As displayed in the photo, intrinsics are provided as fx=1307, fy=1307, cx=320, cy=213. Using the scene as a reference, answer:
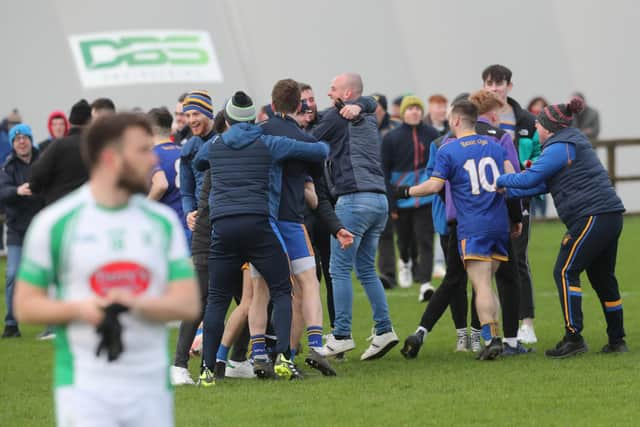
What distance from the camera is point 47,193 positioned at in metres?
8.76

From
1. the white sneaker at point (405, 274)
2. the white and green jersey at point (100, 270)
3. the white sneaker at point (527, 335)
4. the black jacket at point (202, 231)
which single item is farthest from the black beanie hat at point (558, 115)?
the white sneaker at point (405, 274)

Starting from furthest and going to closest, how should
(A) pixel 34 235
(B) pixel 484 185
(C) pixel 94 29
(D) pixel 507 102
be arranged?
(C) pixel 94 29 → (D) pixel 507 102 → (B) pixel 484 185 → (A) pixel 34 235

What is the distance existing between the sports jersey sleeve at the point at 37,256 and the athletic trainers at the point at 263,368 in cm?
417

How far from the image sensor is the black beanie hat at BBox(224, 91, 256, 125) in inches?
292

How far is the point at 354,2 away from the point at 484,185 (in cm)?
1349

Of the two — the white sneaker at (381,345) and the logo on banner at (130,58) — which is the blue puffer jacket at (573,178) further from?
the logo on banner at (130,58)

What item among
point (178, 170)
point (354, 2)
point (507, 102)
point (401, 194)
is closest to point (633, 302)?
point (507, 102)

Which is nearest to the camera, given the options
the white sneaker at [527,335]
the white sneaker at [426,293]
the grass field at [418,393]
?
the grass field at [418,393]

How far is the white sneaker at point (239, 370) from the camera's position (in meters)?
8.09

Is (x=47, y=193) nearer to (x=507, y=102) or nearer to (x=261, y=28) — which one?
(x=507, y=102)

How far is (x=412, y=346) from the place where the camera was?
8.73 m

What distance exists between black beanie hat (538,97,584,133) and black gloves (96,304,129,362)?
5.14 meters

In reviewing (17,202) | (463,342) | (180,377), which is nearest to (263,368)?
(180,377)

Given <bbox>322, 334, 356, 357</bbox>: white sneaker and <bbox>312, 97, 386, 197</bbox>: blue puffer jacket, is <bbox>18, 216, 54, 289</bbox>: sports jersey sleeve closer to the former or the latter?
<bbox>312, 97, 386, 197</bbox>: blue puffer jacket
